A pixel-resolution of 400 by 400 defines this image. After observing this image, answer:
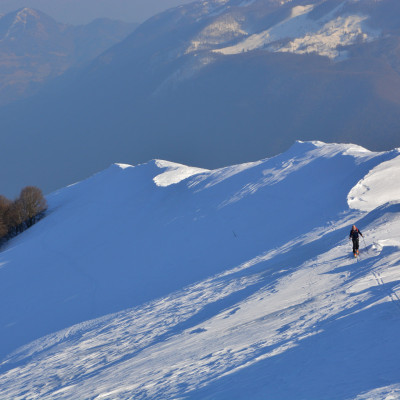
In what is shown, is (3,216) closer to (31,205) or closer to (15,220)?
(15,220)

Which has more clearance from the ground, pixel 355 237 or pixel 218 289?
pixel 355 237

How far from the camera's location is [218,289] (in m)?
18.6

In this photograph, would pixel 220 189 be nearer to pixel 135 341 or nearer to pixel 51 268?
pixel 51 268

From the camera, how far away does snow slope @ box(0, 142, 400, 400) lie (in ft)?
34.9

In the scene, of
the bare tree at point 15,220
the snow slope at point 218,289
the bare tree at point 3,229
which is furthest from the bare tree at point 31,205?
the snow slope at point 218,289

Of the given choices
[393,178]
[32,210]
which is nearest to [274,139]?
[32,210]

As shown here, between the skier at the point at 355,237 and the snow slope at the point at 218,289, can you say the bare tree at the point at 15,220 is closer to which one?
the snow slope at the point at 218,289

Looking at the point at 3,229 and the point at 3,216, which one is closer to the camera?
the point at 3,229

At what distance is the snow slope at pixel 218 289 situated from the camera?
10.6m

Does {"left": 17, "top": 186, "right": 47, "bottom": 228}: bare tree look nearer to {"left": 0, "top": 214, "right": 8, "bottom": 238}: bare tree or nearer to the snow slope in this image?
{"left": 0, "top": 214, "right": 8, "bottom": 238}: bare tree

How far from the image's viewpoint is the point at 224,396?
9914mm

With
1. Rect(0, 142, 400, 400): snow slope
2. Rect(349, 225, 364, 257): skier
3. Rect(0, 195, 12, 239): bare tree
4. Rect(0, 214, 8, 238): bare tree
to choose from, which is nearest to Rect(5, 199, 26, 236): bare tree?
Rect(0, 195, 12, 239): bare tree

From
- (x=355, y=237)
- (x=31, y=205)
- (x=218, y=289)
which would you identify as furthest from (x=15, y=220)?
(x=355, y=237)

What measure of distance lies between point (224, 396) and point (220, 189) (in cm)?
2269
